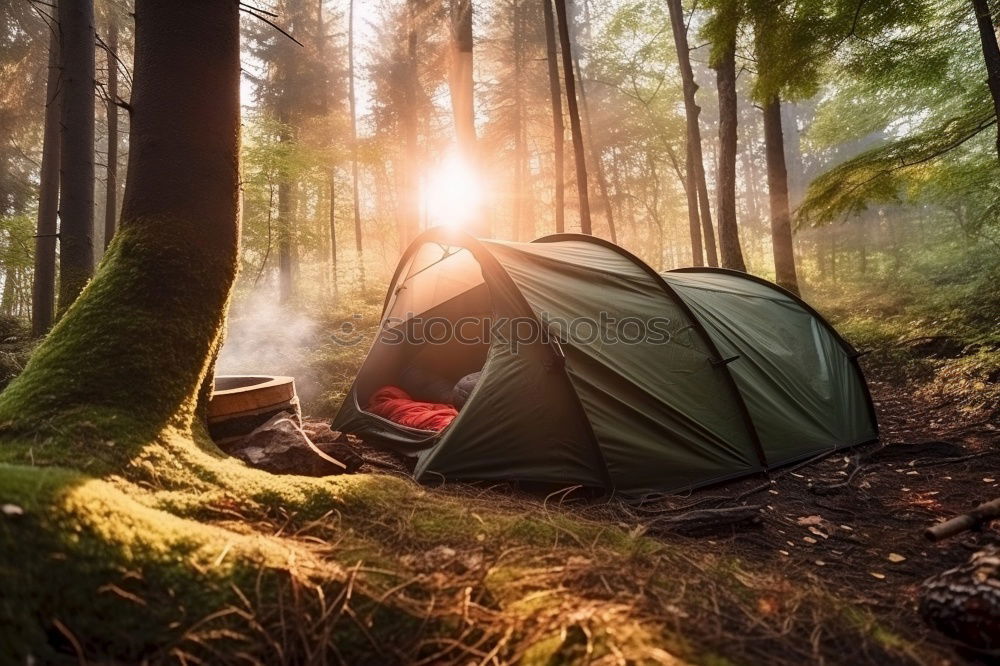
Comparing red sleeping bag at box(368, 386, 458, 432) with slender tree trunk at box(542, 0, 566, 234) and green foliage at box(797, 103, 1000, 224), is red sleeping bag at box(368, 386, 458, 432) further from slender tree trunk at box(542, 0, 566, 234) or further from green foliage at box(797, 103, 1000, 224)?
slender tree trunk at box(542, 0, 566, 234)

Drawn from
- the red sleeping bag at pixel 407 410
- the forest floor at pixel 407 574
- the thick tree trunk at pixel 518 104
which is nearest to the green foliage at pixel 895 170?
the forest floor at pixel 407 574

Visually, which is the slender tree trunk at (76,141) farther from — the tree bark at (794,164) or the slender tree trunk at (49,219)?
the tree bark at (794,164)

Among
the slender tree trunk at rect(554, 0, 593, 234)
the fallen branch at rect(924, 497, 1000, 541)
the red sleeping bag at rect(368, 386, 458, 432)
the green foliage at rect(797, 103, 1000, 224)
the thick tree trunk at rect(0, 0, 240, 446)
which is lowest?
the fallen branch at rect(924, 497, 1000, 541)

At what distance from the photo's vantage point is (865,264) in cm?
1608

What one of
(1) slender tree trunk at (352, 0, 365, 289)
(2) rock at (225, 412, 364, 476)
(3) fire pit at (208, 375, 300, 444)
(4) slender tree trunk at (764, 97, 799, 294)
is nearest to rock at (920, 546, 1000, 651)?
(2) rock at (225, 412, 364, 476)

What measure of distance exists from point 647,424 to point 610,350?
0.57m

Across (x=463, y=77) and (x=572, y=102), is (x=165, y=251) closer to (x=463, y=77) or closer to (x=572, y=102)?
(x=572, y=102)

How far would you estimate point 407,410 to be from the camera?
4492 mm

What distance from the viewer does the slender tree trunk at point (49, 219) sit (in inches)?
310

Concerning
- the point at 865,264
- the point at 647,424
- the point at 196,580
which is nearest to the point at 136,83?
the point at 196,580

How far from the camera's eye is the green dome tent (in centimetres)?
336

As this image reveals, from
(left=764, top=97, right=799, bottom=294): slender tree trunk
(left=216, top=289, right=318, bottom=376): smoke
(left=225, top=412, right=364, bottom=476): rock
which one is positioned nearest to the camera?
(left=225, top=412, right=364, bottom=476): rock

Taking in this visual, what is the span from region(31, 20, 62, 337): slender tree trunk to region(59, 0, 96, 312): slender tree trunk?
86 cm

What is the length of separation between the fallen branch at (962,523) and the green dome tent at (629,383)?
151 centimetres
